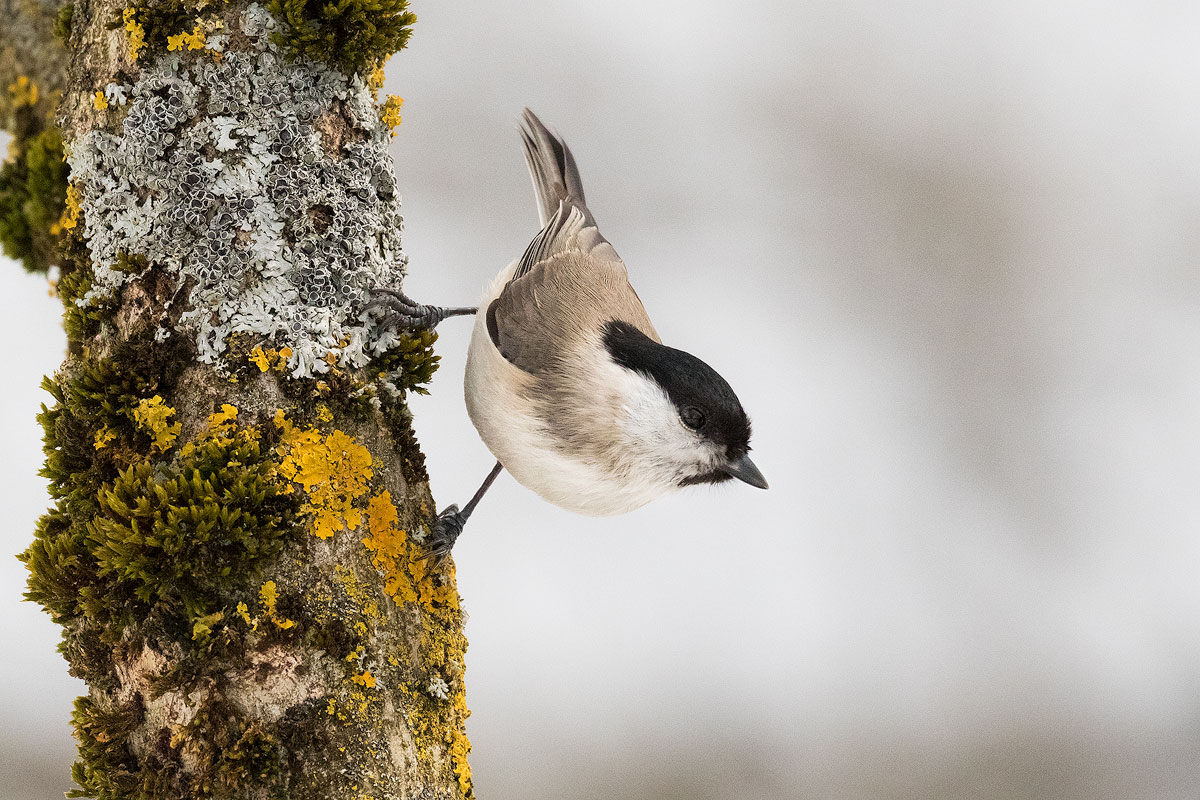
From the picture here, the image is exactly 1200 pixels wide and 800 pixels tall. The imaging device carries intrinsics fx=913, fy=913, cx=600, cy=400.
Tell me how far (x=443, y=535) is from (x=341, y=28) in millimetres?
1198

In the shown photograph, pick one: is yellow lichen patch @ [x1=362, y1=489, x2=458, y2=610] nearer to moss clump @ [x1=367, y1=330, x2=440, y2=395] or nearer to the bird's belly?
→ moss clump @ [x1=367, y1=330, x2=440, y2=395]

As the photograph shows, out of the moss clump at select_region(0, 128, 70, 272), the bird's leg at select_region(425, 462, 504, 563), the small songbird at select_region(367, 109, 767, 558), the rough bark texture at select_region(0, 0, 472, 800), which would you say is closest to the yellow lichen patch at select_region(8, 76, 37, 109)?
the moss clump at select_region(0, 128, 70, 272)

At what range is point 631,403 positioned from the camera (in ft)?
8.42

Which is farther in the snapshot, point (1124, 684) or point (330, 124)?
point (1124, 684)

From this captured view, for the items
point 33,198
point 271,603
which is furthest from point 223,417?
point 33,198

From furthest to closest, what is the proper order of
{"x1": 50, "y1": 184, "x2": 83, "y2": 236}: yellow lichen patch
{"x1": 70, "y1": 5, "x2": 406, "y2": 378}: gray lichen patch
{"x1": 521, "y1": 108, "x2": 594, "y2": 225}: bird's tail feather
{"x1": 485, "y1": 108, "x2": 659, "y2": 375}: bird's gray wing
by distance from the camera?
{"x1": 521, "y1": 108, "x2": 594, "y2": 225}: bird's tail feather < {"x1": 485, "y1": 108, "x2": 659, "y2": 375}: bird's gray wing < {"x1": 50, "y1": 184, "x2": 83, "y2": 236}: yellow lichen patch < {"x1": 70, "y1": 5, "x2": 406, "y2": 378}: gray lichen patch

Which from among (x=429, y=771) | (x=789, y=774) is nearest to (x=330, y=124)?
(x=429, y=771)

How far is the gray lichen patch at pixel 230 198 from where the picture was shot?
1.96 metres

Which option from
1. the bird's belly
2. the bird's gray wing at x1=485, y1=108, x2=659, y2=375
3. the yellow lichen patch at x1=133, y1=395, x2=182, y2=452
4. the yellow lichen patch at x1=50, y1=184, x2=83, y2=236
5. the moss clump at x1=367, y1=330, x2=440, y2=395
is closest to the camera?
the yellow lichen patch at x1=133, y1=395, x2=182, y2=452

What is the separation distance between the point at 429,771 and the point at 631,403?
1.14m

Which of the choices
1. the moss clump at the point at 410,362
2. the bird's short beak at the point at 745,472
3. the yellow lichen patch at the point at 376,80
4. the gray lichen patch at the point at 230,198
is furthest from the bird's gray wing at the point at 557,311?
the yellow lichen patch at the point at 376,80

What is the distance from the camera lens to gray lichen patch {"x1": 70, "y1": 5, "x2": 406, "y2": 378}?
6.44 ft

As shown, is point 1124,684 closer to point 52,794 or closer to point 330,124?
point 330,124

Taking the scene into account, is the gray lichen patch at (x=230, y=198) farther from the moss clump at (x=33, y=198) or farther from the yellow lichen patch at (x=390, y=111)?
the moss clump at (x=33, y=198)
